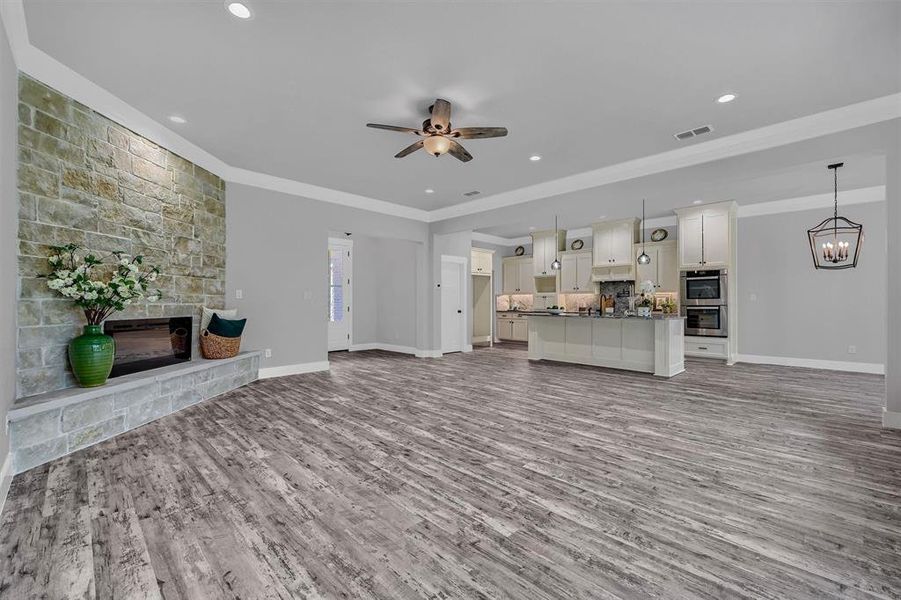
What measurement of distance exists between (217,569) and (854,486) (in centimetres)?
345

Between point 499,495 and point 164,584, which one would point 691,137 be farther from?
point 164,584

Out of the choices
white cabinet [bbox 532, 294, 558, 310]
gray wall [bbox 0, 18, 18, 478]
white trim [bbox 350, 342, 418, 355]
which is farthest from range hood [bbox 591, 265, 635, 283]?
gray wall [bbox 0, 18, 18, 478]

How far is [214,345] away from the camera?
4660 millimetres

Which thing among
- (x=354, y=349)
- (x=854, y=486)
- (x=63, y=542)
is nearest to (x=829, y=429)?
(x=854, y=486)

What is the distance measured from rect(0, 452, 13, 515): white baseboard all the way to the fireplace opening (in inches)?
47.5

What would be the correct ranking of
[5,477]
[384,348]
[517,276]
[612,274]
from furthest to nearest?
[517,276] < [384,348] < [612,274] < [5,477]

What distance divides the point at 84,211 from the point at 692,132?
568 centimetres

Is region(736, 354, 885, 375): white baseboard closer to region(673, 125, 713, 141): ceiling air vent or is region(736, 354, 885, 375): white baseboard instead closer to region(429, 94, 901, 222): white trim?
region(429, 94, 901, 222): white trim

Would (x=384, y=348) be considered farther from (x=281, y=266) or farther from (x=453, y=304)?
(x=281, y=266)

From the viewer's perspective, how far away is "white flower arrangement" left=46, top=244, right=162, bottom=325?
9.91 ft

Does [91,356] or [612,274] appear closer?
[91,356]

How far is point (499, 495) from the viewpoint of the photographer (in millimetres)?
2252

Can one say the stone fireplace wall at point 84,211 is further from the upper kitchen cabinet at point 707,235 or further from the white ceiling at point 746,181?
the upper kitchen cabinet at point 707,235

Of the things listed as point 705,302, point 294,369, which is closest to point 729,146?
point 705,302
